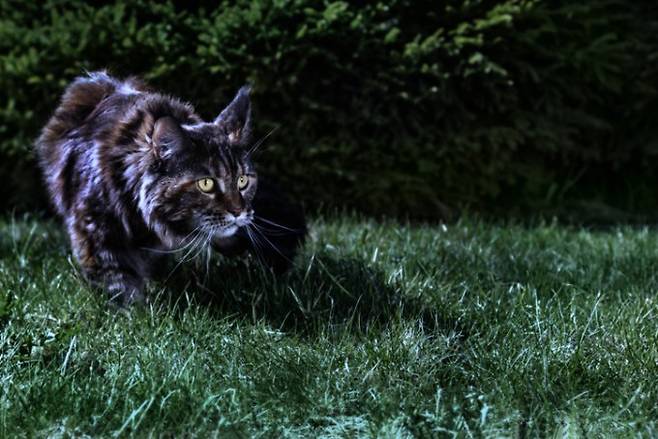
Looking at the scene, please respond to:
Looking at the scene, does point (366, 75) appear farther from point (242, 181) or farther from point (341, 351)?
point (341, 351)

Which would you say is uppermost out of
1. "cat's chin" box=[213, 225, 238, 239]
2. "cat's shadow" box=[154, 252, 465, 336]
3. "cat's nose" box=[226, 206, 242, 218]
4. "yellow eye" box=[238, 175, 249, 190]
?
"yellow eye" box=[238, 175, 249, 190]

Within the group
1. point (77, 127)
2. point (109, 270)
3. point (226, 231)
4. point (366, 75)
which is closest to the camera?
point (226, 231)

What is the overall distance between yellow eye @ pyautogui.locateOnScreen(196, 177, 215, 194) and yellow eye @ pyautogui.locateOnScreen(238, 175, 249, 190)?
0.13 metres

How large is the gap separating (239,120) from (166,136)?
0.42m

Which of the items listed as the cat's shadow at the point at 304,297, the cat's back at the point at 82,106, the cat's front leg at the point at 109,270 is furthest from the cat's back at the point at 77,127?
the cat's shadow at the point at 304,297

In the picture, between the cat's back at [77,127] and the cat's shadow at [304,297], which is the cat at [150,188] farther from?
the cat's shadow at [304,297]

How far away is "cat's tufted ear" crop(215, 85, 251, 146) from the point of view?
3.42 metres

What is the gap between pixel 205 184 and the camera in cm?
321

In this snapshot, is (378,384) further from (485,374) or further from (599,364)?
(599,364)

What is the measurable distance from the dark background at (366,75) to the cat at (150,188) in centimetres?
145

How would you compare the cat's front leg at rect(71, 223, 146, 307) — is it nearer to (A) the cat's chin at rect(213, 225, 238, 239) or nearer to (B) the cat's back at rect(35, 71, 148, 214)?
(B) the cat's back at rect(35, 71, 148, 214)

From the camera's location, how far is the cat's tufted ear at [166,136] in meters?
3.09

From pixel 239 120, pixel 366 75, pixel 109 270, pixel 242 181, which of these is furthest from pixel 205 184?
pixel 366 75

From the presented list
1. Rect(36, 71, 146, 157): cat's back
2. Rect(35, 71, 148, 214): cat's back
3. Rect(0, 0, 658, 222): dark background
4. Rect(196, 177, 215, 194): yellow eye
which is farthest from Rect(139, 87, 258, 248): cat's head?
Rect(0, 0, 658, 222): dark background
